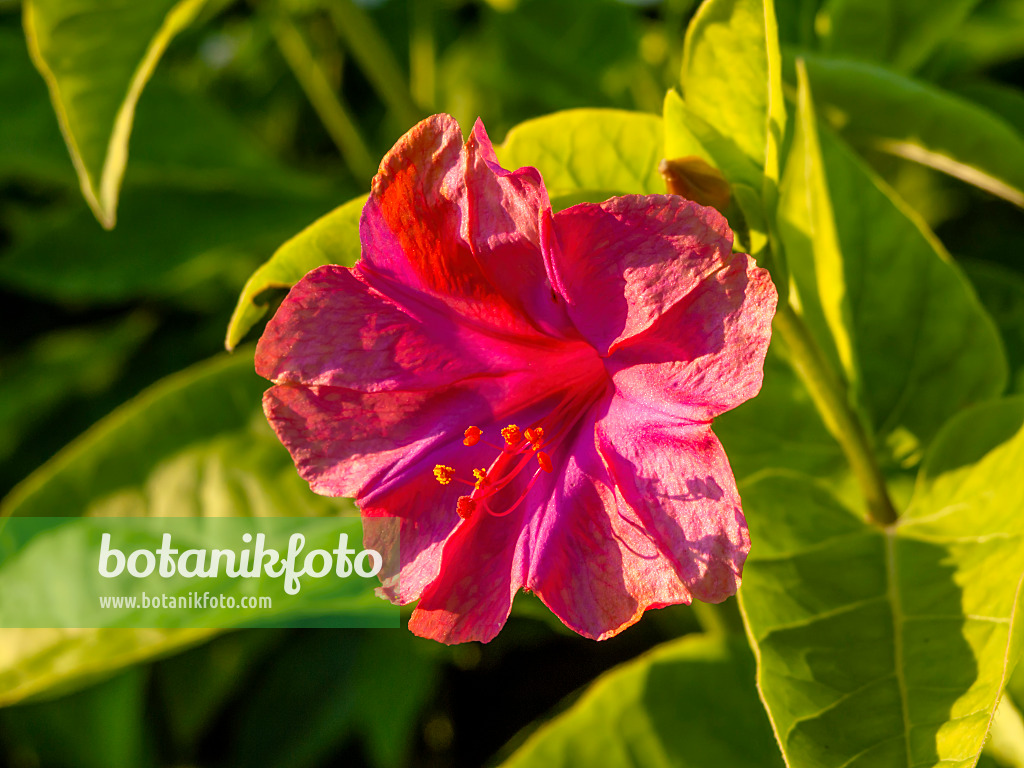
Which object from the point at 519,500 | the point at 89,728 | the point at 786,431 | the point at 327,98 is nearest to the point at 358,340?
the point at 519,500

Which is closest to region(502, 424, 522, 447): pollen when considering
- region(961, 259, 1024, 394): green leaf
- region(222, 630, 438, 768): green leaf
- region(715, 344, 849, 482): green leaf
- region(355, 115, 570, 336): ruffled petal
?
region(355, 115, 570, 336): ruffled petal

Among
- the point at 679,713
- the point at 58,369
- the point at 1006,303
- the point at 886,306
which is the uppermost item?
the point at 886,306

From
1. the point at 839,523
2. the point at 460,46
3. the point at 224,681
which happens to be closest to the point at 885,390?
the point at 839,523

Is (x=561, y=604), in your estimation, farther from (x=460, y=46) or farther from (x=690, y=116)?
(x=460, y=46)

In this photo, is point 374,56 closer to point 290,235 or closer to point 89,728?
point 290,235

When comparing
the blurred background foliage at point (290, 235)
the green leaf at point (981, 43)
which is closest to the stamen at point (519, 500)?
the blurred background foliage at point (290, 235)

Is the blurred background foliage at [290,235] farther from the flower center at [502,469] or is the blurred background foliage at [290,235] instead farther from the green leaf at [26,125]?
the flower center at [502,469]

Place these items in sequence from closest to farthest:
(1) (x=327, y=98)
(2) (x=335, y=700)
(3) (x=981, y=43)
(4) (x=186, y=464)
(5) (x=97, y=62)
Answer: (5) (x=97, y=62) < (4) (x=186, y=464) < (3) (x=981, y=43) < (2) (x=335, y=700) < (1) (x=327, y=98)

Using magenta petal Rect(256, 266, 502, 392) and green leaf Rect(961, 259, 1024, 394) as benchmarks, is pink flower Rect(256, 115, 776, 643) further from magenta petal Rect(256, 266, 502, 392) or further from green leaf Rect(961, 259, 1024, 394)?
green leaf Rect(961, 259, 1024, 394)
